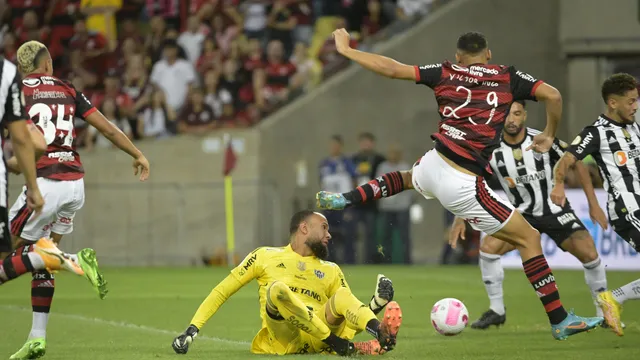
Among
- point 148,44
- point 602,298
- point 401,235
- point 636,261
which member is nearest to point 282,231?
point 401,235

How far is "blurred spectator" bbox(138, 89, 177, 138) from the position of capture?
21844 millimetres

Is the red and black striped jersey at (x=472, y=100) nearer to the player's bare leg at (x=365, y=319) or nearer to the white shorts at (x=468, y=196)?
the white shorts at (x=468, y=196)

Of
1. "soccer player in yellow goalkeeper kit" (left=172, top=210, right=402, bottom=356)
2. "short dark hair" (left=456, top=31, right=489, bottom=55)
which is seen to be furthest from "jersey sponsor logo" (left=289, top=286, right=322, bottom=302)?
"short dark hair" (left=456, top=31, right=489, bottom=55)

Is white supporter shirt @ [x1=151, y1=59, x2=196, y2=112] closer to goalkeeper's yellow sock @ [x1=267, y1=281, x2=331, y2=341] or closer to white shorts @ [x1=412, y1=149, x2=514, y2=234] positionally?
white shorts @ [x1=412, y1=149, x2=514, y2=234]

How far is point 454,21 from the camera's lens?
21688mm

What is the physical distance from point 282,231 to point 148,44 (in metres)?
4.94

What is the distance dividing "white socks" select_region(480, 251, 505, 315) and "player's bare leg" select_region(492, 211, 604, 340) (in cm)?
218

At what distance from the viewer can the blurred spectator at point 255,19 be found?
22234 mm

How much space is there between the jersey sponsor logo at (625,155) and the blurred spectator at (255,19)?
1338cm

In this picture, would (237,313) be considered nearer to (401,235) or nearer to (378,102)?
(401,235)

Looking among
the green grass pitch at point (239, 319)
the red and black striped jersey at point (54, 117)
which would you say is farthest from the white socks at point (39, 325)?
the red and black striped jersey at point (54, 117)

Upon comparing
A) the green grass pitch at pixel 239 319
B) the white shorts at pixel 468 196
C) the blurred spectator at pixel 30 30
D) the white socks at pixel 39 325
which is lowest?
the green grass pitch at pixel 239 319

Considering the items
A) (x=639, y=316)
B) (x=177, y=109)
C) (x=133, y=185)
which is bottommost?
(x=639, y=316)

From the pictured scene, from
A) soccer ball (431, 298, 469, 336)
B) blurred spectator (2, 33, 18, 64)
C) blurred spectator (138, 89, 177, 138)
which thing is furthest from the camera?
blurred spectator (2, 33, 18, 64)
